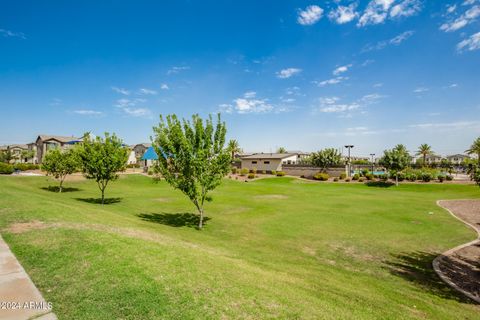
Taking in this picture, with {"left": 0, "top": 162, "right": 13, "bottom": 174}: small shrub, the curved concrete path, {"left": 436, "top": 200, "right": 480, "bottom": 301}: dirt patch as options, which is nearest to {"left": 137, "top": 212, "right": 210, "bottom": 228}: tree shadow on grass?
the curved concrete path

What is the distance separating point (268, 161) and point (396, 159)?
34.0 metres

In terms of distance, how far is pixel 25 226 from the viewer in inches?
412

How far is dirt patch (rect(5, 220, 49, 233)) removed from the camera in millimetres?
9898

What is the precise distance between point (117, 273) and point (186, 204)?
21.7m

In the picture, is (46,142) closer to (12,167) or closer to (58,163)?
(12,167)

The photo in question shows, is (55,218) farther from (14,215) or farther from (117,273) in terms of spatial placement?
(117,273)

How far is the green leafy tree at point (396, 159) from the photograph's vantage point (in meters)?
51.3

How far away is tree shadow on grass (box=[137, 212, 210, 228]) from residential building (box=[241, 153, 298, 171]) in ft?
176

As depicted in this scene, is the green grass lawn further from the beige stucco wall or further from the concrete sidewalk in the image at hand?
the beige stucco wall

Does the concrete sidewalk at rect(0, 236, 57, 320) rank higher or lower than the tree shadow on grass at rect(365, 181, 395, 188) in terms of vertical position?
higher

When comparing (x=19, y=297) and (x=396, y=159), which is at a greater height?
(x=396, y=159)

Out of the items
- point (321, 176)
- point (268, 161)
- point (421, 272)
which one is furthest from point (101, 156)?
point (268, 161)

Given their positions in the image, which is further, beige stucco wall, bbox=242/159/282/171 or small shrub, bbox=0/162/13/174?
beige stucco wall, bbox=242/159/282/171

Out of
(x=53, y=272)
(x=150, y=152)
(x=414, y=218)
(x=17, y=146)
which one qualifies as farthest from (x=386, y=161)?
(x=17, y=146)
